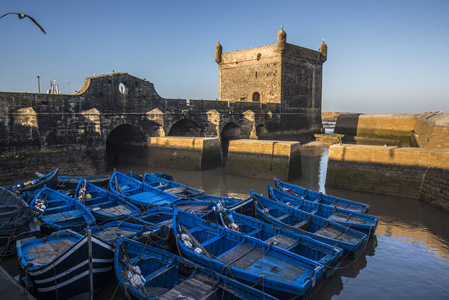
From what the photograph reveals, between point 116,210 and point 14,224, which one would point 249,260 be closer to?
point 116,210

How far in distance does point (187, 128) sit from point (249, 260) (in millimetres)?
18201

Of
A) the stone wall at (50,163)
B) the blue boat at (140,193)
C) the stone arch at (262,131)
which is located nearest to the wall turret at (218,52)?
the stone arch at (262,131)

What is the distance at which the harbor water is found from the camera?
255 inches

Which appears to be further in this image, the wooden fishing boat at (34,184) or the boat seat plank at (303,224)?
the wooden fishing boat at (34,184)

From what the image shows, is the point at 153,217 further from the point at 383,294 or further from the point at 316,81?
the point at 316,81

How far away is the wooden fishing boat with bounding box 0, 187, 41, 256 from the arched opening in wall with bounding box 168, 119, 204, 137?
15.4 meters

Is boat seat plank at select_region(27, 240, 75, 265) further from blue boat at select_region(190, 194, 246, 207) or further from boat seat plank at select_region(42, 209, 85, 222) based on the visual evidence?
blue boat at select_region(190, 194, 246, 207)

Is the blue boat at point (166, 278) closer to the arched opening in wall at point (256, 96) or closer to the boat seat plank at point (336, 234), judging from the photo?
the boat seat plank at point (336, 234)

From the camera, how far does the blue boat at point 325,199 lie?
33.8 ft

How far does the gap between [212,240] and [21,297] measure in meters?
3.85

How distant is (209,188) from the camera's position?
15.2m

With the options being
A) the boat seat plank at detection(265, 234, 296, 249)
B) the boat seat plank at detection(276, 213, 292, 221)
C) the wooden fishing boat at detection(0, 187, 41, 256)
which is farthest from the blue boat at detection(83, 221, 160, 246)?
the boat seat plank at detection(276, 213, 292, 221)

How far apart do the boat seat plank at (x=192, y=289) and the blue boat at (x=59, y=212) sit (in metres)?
4.24

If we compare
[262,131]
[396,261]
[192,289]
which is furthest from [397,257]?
[262,131]
